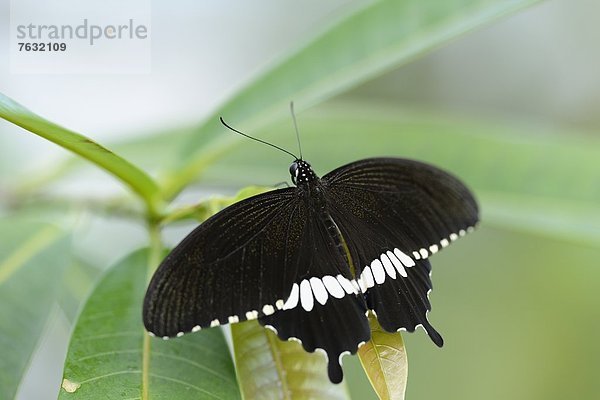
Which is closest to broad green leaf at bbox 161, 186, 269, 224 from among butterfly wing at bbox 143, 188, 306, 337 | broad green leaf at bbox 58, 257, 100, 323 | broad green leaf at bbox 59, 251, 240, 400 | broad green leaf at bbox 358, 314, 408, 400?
butterfly wing at bbox 143, 188, 306, 337

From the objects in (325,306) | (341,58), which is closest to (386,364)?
(325,306)

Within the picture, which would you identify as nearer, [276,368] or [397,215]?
[276,368]

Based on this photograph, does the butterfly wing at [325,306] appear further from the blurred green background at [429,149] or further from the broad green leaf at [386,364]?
the blurred green background at [429,149]

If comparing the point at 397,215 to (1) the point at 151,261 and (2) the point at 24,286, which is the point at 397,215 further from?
(2) the point at 24,286

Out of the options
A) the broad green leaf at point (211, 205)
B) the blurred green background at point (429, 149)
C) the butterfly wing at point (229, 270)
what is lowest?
the butterfly wing at point (229, 270)

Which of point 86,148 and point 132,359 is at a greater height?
point 86,148

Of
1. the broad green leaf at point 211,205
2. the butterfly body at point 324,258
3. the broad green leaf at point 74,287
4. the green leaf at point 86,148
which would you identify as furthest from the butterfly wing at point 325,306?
the broad green leaf at point 74,287

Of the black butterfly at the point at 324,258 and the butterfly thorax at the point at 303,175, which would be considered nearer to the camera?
the black butterfly at the point at 324,258
